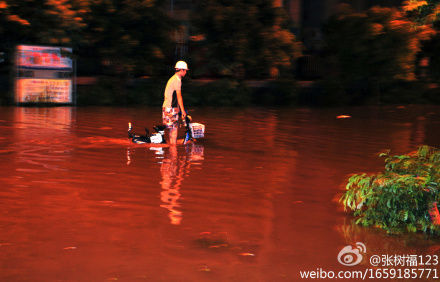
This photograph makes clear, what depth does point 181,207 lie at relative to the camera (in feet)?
25.0

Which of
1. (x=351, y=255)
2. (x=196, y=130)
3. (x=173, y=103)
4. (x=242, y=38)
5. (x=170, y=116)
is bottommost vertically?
(x=351, y=255)

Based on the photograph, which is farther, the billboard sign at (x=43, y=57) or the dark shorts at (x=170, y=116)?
the billboard sign at (x=43, y=57)

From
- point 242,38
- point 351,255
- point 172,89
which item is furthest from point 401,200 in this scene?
point 242,38

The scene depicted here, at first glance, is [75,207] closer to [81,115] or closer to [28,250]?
[28,250]

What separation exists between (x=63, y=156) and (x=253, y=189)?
13.5 ft

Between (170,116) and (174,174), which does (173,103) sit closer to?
(170,116)

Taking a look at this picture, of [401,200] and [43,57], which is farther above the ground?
[43,57]

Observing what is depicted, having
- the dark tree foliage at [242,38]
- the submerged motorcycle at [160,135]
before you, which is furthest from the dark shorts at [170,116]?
the dark tree foliage at [242,38]

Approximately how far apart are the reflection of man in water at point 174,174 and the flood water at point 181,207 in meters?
0.02

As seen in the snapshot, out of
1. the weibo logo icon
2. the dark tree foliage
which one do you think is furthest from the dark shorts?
the dark tree foliage

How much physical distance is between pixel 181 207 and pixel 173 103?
6.16 metres

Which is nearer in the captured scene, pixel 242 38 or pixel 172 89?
pixel 172 89

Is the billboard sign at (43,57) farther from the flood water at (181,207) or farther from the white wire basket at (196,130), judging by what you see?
the white wire basket at (196,130)

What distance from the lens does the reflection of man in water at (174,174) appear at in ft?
24.8
